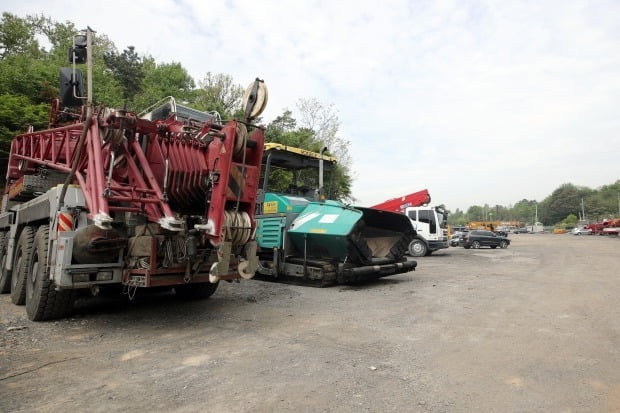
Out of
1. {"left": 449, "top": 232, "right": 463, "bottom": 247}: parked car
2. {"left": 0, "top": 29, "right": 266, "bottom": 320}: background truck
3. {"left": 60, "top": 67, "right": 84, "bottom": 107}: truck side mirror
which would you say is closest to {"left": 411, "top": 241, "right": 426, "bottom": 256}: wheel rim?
{"left": 449, "top": 232, "right": 463, "bottom": 247}: parked car

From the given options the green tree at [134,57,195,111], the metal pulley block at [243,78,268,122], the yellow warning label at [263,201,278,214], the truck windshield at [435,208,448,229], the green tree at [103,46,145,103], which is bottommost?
the yellow warning label at [263,201,278,214]

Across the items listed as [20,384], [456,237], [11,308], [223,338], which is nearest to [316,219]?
[223,338]

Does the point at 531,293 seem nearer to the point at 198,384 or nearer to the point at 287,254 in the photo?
the point at 287,254

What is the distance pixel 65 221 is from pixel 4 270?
13.7 feet

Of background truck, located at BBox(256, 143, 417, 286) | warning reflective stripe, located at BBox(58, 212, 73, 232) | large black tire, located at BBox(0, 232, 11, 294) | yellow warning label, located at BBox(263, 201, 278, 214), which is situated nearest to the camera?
warning reflective stripe, located at BBox(58, 212, 73, 232)

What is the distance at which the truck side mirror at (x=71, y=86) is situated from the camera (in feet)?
16.3

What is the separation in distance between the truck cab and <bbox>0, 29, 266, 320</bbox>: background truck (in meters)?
15.6

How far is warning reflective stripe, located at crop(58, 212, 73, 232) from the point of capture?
523 centimetres

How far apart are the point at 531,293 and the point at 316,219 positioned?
4559 millimetres

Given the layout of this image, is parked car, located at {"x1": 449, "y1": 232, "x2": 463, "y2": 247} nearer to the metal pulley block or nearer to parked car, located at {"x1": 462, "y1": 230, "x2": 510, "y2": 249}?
parked car, located at {"x1": 462, "y1": 230, "x2": 510, "y2": 249}

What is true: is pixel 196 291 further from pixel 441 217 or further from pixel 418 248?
pixel 441 217

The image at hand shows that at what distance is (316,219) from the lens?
9.04m

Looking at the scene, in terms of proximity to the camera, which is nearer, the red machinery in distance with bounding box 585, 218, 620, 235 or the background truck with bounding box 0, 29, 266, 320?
the background truck with bounding box 0, 29, 266, 320

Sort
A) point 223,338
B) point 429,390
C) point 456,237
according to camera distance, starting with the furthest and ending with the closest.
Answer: point 456,237, point 223,338, point 429,390
